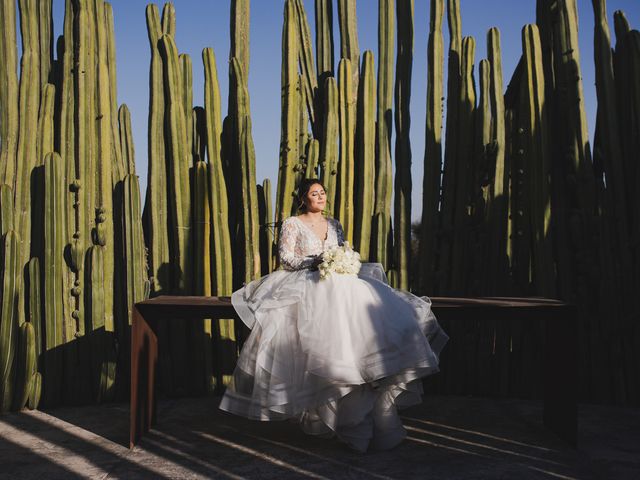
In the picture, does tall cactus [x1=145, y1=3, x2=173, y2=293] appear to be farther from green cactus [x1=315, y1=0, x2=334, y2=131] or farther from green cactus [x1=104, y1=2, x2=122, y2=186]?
green cactus [x1=315, y1=0, x2=334, y2=131]

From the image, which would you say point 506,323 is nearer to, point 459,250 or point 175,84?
point 459,250

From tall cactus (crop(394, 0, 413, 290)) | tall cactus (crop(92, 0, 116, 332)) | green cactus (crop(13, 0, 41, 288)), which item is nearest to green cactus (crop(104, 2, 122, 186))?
tall cactus (crop(92, 0, 116, 332))

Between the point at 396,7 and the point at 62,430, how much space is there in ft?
13.7

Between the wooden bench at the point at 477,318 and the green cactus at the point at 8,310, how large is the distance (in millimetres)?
1145

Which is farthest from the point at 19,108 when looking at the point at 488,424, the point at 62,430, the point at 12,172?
the point at 488,424

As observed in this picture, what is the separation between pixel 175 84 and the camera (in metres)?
5.14

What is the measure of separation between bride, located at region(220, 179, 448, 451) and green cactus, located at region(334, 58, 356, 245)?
134 cm

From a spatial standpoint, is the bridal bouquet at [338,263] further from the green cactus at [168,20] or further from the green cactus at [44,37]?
the green cactus at [44,37]

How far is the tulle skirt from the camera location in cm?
363

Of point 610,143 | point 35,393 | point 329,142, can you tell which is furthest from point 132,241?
point 610,143

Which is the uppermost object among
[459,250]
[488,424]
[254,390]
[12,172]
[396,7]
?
[396,7]

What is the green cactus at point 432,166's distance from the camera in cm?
535

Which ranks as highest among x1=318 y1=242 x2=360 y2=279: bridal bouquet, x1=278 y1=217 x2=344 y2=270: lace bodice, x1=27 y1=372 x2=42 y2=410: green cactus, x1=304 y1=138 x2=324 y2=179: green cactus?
x1=304 y1=138 x2=324 y2=179: green cactus

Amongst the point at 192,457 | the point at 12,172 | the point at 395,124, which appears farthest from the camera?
the point at 395,124
